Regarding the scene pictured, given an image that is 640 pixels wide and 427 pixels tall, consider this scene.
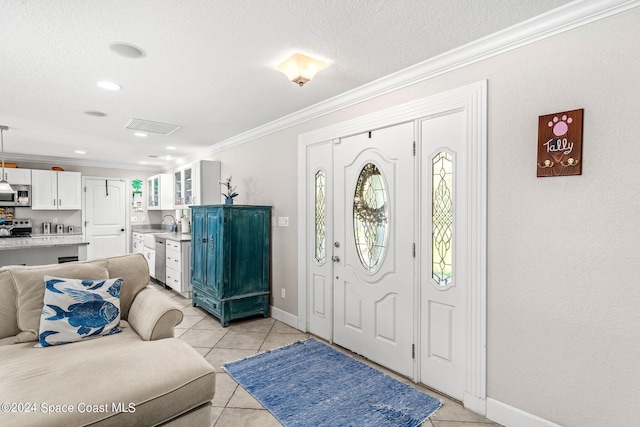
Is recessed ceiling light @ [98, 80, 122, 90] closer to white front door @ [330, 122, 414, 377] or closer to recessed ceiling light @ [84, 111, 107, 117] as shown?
recessed ceiling light @ [84, 111, 107, 117]

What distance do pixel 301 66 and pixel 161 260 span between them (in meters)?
4.53

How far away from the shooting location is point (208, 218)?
4.05 meters

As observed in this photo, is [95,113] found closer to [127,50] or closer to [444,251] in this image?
[127,50]

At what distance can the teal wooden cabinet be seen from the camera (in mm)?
3779

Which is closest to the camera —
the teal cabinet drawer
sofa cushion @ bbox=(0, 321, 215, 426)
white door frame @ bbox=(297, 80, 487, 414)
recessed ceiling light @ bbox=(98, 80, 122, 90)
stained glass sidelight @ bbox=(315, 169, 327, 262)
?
sofa cushion @ bbox=(0, 321, 215, 426)

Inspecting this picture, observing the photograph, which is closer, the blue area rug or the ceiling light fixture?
the blue area rug

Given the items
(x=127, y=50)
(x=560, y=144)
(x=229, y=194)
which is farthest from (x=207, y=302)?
(x=560, y=144)

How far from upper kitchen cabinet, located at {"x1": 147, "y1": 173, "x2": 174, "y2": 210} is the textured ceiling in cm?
275

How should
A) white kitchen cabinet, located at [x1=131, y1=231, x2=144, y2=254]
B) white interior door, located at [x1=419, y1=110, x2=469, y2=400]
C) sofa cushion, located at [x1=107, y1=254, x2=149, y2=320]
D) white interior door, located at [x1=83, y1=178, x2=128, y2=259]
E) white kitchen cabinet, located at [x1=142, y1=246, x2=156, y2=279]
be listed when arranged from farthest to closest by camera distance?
white interior door, located at [x1=83, y1=178, x2=128, y2=259] → white kitchen cabinet, located at [x1=131, y1=231, x2=144, y2=254] → white kitchen cabinet, located at [x1=142, y1=246, x2=156, y2=279] → sofa cushion, located at [x1=107, y1=254, x2=149, y2=320] → white interior door, located at [x1=419, y1=110, x2=469, y2=400]

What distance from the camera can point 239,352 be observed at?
10.1ft

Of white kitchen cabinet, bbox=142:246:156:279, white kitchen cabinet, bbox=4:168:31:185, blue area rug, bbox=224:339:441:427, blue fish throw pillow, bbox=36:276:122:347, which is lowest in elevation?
blue area rug, bbox=224:339:441:427

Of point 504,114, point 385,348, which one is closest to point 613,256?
point 504,114

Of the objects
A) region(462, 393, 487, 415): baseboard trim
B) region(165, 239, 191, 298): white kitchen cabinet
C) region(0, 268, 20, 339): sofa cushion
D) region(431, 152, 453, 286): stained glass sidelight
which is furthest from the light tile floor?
region(0, 268, 20, 339): sofa cushion

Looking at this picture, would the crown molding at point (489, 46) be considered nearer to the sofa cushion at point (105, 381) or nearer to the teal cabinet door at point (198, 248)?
the teal cabinet door at point (198, 248)
